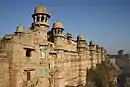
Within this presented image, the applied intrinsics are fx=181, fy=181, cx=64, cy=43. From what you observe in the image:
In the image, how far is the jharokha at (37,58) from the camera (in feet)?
29.7

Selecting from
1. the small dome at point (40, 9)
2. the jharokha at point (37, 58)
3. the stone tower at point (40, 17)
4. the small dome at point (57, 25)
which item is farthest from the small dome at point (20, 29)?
the small dome at point (57, 25)

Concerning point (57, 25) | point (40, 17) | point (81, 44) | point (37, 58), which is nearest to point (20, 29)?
point (40, 17)

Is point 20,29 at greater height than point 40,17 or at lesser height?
lesser

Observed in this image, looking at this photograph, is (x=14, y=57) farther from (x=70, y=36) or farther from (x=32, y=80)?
(x=70, y=36)

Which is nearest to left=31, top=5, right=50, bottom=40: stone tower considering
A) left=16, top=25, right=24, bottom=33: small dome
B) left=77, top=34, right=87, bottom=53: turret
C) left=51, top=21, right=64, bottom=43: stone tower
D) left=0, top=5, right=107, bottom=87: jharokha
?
left=0, top=5, right=107, bottom=87: jharokha

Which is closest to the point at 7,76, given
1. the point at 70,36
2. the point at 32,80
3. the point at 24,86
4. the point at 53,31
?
the point at 24,86

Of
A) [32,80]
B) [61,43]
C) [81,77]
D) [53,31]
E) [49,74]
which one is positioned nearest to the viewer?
[32,80]

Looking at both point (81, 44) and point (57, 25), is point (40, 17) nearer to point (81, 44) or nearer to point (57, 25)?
point (57, 25)

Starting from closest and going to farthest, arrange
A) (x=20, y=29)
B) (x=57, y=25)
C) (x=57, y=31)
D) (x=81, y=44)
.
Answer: (x=57, y=31) → (x=57, y=25) → (x=20, y=29) → (x=81, y=44)

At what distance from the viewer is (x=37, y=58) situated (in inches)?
452

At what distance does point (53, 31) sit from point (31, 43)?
18.9 ft

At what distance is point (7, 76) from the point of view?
879 cm

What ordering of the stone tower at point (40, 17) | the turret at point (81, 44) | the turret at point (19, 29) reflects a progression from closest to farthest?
the stone tower at point (40, 17)
the turret at point (19, 29)
the turret at point (81, 44)

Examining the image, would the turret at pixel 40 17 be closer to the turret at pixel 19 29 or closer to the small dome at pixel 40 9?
the small dome at pixel 40 9
